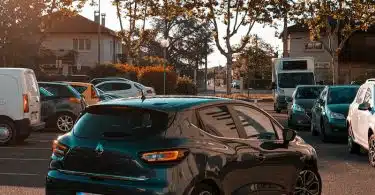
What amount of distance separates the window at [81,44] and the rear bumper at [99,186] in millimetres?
62683

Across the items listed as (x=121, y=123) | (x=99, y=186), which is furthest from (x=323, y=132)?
(x=99, y=186)

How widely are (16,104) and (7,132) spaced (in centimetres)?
74

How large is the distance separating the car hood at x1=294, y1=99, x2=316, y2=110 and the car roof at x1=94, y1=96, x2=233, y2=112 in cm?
1479

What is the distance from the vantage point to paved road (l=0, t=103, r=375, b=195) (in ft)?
32.3

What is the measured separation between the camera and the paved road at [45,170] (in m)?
9.84

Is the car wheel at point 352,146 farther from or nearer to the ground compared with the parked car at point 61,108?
nearer to the ground

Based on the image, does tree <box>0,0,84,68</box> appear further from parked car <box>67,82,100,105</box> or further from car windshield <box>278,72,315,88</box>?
parked car <box>67,82,100,105</box>

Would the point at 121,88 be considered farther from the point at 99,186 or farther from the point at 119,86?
the point at 99,186

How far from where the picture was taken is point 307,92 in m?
23.1

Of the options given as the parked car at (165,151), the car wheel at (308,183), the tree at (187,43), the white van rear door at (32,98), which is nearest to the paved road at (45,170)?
the white van rear door at (32,98)

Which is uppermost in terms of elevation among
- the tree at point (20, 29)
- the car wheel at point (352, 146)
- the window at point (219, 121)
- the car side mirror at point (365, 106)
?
the tree at point (20, 29)

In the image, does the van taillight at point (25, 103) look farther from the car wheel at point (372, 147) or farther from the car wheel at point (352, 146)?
the car wheel at point (372, 147)

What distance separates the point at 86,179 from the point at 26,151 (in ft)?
28.4

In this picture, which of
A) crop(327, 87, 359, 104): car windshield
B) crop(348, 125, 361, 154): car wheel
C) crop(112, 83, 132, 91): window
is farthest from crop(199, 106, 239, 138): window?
crop(112, 83, 132, 91): window
